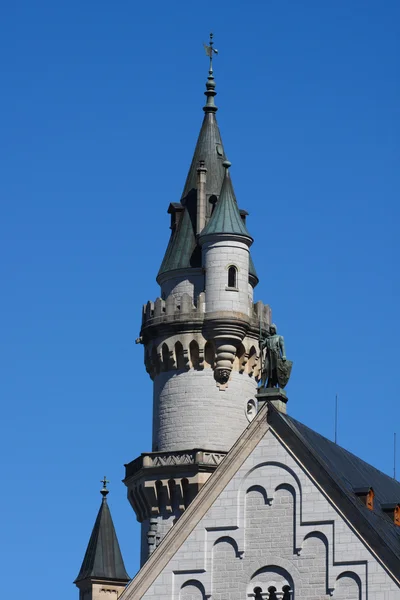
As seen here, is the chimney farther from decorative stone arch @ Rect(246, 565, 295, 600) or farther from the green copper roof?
decorative stone arch @ Rect(246, 565, 295, 600)

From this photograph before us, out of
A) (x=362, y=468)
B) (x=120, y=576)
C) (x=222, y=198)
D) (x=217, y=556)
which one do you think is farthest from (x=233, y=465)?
(x=222, y=198)

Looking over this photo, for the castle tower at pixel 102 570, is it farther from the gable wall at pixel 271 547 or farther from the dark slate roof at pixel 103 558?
the gable wall at pixel 271 547

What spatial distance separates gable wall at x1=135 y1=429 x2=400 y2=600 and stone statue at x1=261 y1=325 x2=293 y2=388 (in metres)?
1.87

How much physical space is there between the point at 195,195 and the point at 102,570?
23986 mm

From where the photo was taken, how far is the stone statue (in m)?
64.9

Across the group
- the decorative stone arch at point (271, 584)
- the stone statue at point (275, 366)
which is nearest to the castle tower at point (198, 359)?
the stone statue at point (275, 366)

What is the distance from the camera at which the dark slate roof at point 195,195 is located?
346 feet

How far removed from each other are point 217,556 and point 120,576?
25614 mm

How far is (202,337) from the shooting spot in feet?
339

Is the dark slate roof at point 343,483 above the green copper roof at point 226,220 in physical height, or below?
below

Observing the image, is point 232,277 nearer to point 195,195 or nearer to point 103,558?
point 195,195

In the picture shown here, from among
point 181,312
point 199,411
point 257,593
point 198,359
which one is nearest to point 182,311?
point 181,312

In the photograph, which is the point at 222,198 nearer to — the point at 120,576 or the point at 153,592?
the point at 120,576

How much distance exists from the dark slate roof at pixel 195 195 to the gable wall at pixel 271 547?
41.6m
